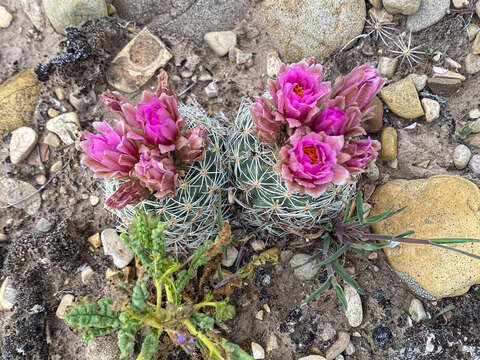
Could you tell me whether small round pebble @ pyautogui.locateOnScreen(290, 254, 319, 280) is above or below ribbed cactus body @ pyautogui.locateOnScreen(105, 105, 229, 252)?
below

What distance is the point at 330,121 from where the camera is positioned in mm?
1967

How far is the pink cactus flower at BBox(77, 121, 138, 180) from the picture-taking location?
2.00 metres

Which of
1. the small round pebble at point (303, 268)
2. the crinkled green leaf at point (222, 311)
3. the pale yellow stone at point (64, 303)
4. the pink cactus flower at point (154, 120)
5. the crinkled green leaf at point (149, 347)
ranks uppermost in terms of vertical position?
the pink cactus flower at point (154, 120)

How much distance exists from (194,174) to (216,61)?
152cm

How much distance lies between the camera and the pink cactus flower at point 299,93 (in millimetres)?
1930

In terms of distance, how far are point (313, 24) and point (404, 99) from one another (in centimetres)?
96

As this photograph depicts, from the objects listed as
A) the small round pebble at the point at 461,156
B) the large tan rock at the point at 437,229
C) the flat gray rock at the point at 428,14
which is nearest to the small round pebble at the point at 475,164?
the small round pebble at the point at 461,156

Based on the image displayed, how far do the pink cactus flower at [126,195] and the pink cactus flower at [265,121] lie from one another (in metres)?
0.71

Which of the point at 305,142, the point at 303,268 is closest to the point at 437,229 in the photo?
the point at 303,268

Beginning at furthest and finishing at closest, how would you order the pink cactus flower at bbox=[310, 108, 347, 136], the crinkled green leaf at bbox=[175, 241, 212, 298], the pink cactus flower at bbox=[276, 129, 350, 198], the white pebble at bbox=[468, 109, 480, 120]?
the white pebble at bbox=[468, 109, 480, 120]
the crinkled green leaf at bbox=[175, 241, 212, 298]
the pink cactus flower at bbox=[310, 108, 347, 136]
the pink cactus flower at bbox=[276, 129, 350, 198]

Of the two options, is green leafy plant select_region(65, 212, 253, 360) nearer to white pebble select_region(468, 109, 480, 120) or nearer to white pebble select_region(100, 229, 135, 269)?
white pebble select_region(100, 229, 135, 269)

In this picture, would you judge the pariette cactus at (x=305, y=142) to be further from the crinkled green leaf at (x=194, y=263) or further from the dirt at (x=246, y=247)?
the dirt at (x=246, y=247)

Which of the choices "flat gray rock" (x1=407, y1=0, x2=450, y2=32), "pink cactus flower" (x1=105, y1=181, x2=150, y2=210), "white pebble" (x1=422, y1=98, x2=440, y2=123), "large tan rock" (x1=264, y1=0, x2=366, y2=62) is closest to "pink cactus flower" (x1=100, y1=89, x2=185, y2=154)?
"pink cactus flower" (x1=105, y1=181, x2=150, y2=210)

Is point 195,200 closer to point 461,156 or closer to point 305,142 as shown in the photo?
point 305,142
